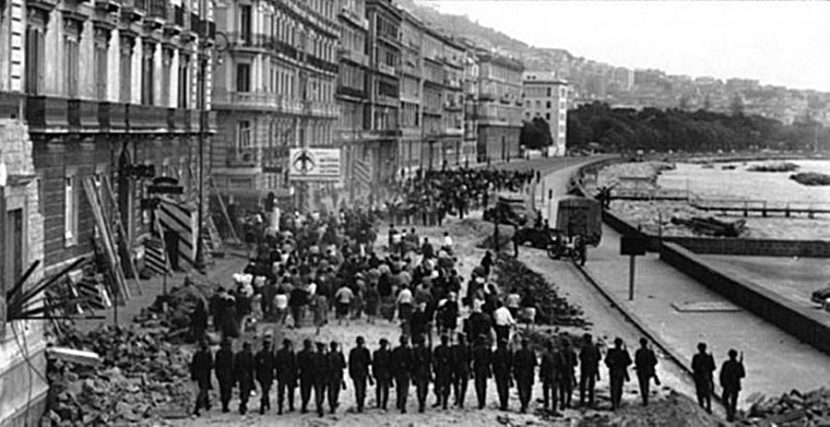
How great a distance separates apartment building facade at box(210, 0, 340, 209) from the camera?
59.2m

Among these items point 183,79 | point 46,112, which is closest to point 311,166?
point 183,79

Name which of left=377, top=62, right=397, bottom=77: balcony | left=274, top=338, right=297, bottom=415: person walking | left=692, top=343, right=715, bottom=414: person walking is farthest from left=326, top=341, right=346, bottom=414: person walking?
left=377, top=62, right=397, bottom=77: balcony

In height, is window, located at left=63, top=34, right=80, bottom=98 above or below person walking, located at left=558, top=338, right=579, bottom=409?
above

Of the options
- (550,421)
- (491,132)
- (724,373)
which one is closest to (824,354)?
(724,373)

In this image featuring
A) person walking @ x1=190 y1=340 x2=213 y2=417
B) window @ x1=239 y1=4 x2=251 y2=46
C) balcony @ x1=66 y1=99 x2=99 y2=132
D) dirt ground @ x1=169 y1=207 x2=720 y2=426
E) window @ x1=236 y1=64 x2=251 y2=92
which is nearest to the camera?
person walking @ x1=190 y1=340 x2=213 y2=417

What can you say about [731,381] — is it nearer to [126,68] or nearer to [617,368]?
[617,368]

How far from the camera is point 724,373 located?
24516mm

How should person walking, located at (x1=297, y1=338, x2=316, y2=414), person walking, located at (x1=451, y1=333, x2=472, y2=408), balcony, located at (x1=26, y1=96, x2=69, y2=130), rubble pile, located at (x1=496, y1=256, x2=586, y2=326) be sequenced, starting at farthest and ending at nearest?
rubble pile, located at (x1=496, y1=256, x2=586, y2=326) → balcony, located at (x1=26, y1=96, x2=69, y2=130) → person walking, located at (x1=451, y1=333, x2=472, y2=408) → person walking, located at (x1=297, y1=338, x2=316, y2=414)

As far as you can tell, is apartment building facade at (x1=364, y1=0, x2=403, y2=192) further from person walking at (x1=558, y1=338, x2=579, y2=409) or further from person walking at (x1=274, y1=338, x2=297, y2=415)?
person walking at (x1=274, y1=338, x2=297, y2=415)

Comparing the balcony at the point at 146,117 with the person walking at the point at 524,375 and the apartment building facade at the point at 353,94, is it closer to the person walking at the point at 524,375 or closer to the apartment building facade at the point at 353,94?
the person walking at the point at 524,375

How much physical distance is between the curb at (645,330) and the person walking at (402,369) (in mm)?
6007

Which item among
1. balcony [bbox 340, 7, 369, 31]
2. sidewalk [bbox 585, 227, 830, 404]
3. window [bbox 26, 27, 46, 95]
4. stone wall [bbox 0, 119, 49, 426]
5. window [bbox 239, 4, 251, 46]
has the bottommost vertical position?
sidewalk [bbox 585, 227, 830, 404]

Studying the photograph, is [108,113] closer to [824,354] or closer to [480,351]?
[480,351]

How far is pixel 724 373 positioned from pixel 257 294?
489 inches
